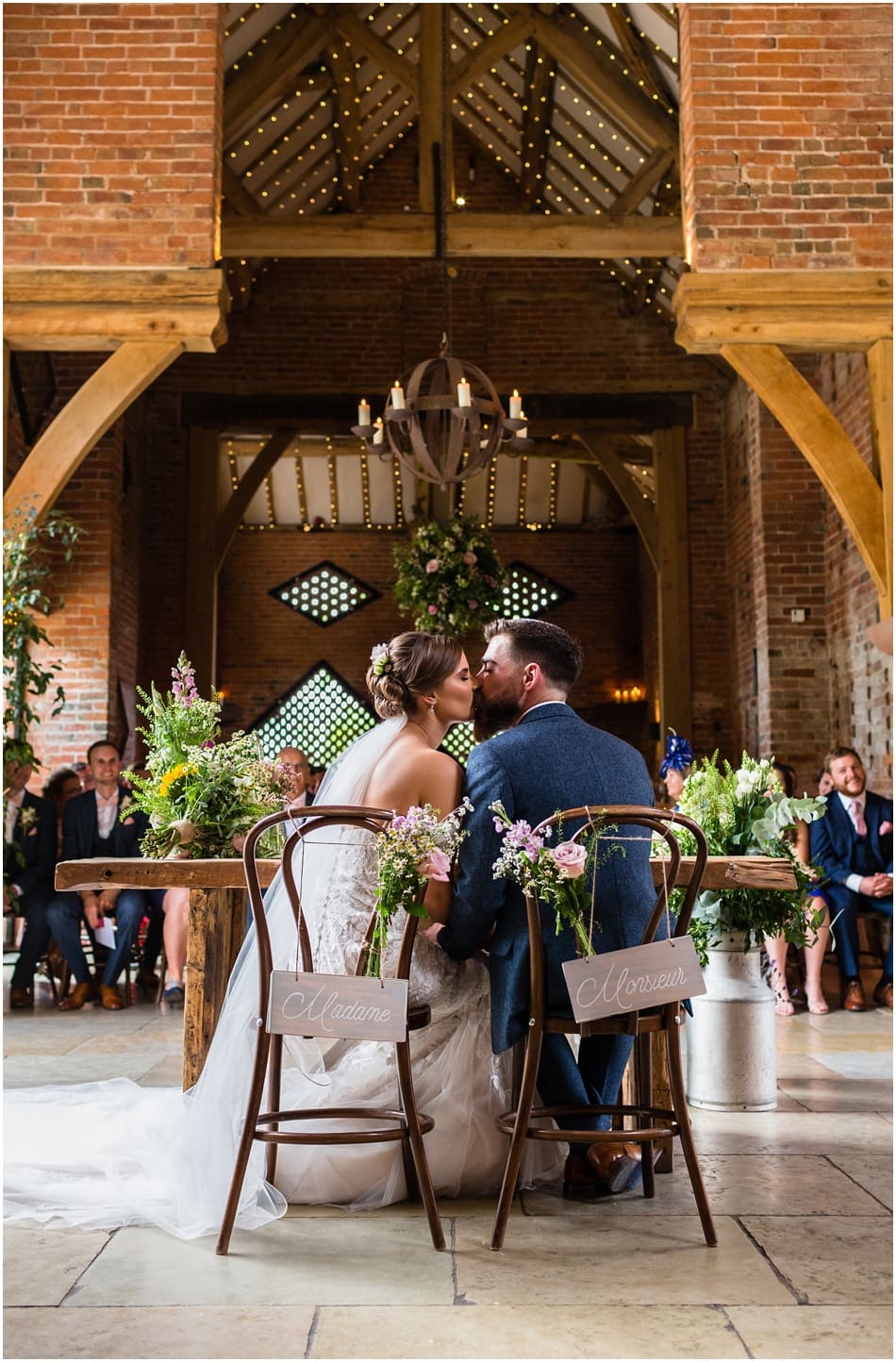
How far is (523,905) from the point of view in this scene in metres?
2.70

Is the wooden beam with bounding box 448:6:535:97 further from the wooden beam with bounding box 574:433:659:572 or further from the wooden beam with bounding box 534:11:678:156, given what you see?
the wooden beam with bounding box 574:433:659:572

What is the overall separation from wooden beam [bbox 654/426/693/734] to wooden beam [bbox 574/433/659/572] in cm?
8

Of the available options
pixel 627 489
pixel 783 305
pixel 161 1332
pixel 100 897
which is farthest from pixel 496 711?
pixel 627 489

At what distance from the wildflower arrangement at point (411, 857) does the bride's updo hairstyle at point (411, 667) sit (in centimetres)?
59

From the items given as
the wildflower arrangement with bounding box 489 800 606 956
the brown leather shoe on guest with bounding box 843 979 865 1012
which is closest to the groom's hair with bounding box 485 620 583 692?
the wildflower arrangement with bounding box 489 800 606 956

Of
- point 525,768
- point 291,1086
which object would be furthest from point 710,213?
point 291,1086

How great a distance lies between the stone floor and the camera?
1.91m

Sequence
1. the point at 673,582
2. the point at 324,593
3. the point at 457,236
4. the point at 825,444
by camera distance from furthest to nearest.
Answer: the point at 324,593
the point at 673,582
the point at 457,236
the point at 825,444

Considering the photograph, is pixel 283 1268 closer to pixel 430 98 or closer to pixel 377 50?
pixel 430 98

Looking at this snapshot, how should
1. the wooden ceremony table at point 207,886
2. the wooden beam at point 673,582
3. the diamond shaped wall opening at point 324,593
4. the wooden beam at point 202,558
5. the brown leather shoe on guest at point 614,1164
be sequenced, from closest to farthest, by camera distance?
the brown leather shoe on guest at point 614,1164 → the wooden ceremony table at point 207,886 → the wooden beam at point 673,582 → the wooden beam at point 202,558 → the diamond shaped wall opening at point 324,593

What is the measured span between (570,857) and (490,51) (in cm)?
699

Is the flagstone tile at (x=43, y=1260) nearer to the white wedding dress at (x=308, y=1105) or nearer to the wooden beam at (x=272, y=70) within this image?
the white wedding dress at (x=308, y=1105)

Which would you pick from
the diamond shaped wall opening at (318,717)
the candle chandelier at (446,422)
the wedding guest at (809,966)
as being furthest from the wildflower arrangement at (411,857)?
the diamond shaped wall opening at (318,717)

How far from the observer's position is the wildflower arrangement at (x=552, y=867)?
2410mm
